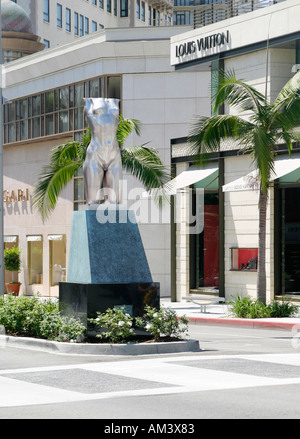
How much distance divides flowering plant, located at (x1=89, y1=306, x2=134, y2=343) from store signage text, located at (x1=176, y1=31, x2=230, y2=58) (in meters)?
18.2

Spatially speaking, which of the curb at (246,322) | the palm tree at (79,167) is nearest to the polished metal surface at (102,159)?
the curb at (246,322)

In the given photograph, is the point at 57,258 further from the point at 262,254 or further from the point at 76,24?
the point at 76,24

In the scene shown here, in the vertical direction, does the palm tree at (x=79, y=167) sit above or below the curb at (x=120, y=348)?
above

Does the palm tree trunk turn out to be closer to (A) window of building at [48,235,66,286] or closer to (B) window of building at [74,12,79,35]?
(A) window of building at [48,235,66,286]

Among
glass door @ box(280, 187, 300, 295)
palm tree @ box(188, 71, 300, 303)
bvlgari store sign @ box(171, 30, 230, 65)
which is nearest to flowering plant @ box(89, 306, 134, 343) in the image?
palm tree @ box(188, 71, 300, 303)

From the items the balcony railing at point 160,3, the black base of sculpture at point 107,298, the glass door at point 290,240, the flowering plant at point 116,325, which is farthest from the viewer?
the balcony railing at point 160,3

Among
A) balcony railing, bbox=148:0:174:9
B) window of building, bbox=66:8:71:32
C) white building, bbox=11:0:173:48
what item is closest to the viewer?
white building, bbox=11:0:173:48

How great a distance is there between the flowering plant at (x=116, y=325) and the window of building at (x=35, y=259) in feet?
95.0

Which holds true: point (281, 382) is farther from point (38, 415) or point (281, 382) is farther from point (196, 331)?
point (196, 331)

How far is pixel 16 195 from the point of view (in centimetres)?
4738

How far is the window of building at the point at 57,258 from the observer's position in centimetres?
4381

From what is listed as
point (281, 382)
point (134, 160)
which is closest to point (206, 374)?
point (281, 382)

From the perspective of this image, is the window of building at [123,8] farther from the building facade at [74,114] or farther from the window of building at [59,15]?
the building facade at [74,114]

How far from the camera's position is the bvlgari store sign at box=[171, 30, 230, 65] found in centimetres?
3269
